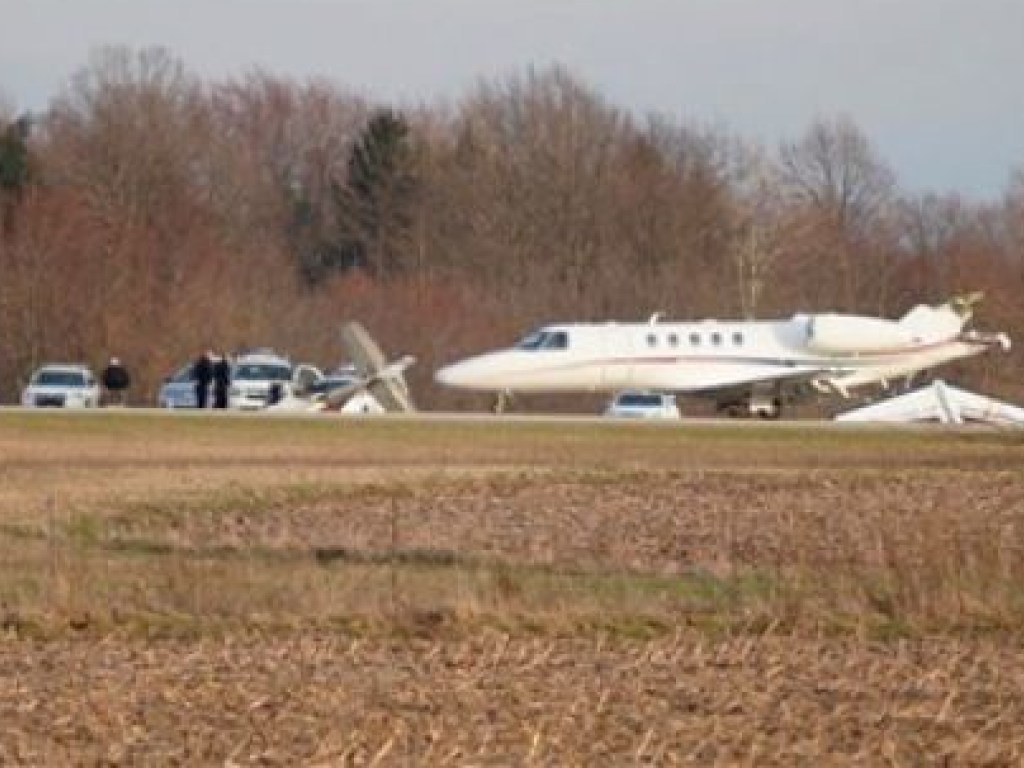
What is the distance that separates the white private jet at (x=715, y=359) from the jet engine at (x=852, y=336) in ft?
0.08

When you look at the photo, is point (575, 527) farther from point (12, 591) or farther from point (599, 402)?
point (599, 402)

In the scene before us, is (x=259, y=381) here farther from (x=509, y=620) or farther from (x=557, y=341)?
(x=509, y=620)

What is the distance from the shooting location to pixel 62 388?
71562mm

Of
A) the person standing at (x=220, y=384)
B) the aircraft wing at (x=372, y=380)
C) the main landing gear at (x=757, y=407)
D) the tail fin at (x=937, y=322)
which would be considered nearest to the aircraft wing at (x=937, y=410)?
the main landing gear at (x=757, y=407)

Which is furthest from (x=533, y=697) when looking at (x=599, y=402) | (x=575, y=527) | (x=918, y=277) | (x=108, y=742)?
(x=918, y=277)

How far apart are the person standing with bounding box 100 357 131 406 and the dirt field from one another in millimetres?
31370

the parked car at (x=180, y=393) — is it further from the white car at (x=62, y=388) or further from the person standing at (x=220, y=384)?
the person standing at (x=220, y=384)

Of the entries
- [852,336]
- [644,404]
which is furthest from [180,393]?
[852,336]

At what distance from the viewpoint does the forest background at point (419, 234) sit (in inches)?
3376

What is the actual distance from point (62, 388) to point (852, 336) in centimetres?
2129

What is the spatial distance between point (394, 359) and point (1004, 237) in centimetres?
3923

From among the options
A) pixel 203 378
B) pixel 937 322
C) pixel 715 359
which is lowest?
pixel 203 378

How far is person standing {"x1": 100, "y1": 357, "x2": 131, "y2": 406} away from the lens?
7138 cm

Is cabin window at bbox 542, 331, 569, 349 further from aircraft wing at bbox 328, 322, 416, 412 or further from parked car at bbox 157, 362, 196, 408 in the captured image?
parked car at bbox 157, 362, 196, 408
